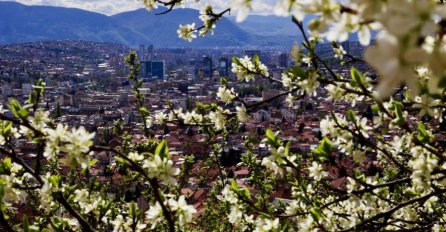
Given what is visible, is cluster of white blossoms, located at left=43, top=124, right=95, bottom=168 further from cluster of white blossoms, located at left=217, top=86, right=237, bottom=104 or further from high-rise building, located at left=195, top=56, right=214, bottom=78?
high-rise building, located at left=195, top=56, right=214, bottom=78

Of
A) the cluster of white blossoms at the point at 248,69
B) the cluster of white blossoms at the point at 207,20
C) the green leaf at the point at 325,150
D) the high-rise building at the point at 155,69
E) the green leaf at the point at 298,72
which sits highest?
the cluster of white blossoms at the point at 207,20

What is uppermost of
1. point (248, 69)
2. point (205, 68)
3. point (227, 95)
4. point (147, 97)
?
point (248, 69)

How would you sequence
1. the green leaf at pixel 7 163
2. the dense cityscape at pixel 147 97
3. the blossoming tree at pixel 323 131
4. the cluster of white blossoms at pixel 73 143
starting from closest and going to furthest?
the blossoming tree at pixel 323 131
the cluster of white blossoms at pixel 73 143
the green leaf at pixel 7 163
the dense cityscape at pixel 147 97

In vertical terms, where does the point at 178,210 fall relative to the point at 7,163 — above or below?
below

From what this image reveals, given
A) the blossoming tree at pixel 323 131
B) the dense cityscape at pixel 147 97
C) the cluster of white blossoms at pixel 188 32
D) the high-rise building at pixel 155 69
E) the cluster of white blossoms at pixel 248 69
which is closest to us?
the blossoming tree at pixel 323 131

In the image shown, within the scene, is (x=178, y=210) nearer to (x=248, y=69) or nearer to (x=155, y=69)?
(x=248, y=69)

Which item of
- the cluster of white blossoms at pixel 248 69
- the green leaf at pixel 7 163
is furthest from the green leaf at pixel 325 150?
the green leaf at pixel 7 163

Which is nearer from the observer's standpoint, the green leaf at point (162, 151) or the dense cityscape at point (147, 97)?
the green leaf at point (162, 151)

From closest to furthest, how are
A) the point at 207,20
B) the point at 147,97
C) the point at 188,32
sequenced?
the point at 207,20, the point at 188,32, the point at 147,97

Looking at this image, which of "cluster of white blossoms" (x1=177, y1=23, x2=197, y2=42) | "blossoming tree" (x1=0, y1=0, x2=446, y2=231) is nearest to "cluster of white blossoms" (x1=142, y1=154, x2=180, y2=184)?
"blossoming tree" (x1=0, y1=0, x2=446, y2=231)

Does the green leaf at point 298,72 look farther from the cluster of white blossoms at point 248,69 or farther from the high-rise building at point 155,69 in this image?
the high-rise building at point 155,69

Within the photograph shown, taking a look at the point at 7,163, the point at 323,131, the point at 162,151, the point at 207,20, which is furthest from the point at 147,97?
the point at 162,151

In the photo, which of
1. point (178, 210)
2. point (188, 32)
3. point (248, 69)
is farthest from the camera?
point (188, 32)
